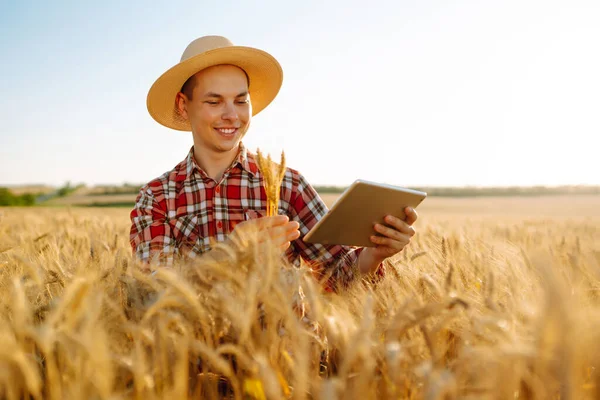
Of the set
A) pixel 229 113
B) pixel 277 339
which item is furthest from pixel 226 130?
pixel 277 339

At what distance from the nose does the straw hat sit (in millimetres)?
323

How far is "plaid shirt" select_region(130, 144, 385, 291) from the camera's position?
270cm

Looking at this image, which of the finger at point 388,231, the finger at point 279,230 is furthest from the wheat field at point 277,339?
the finger at point 388,231

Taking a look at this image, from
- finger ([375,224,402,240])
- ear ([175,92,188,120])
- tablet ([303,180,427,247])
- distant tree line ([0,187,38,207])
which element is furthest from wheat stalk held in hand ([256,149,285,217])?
distant tree line ([0,187,38,207])

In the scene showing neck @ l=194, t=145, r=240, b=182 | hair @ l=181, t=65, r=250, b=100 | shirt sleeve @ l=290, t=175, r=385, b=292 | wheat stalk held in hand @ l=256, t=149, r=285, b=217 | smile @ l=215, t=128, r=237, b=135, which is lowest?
shirt sleeve @ l=290, t=175, r=385, b=292

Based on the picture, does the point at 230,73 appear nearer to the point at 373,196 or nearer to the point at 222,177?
the point at 222,177

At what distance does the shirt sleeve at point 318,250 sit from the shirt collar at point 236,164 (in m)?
0.30

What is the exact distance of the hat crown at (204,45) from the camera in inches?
110

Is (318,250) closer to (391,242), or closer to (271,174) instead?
(391,242)

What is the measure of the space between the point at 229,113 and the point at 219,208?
0.55 m

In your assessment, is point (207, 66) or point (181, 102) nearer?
point (207, 66)

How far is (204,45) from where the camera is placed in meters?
2.81

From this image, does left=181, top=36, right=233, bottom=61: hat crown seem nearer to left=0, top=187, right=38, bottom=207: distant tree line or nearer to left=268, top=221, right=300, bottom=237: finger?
left=268, top=221, right=300, bottom=237: finger

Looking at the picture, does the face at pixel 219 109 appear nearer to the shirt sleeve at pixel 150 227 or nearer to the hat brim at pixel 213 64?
the hat brim at pixel 213 64
